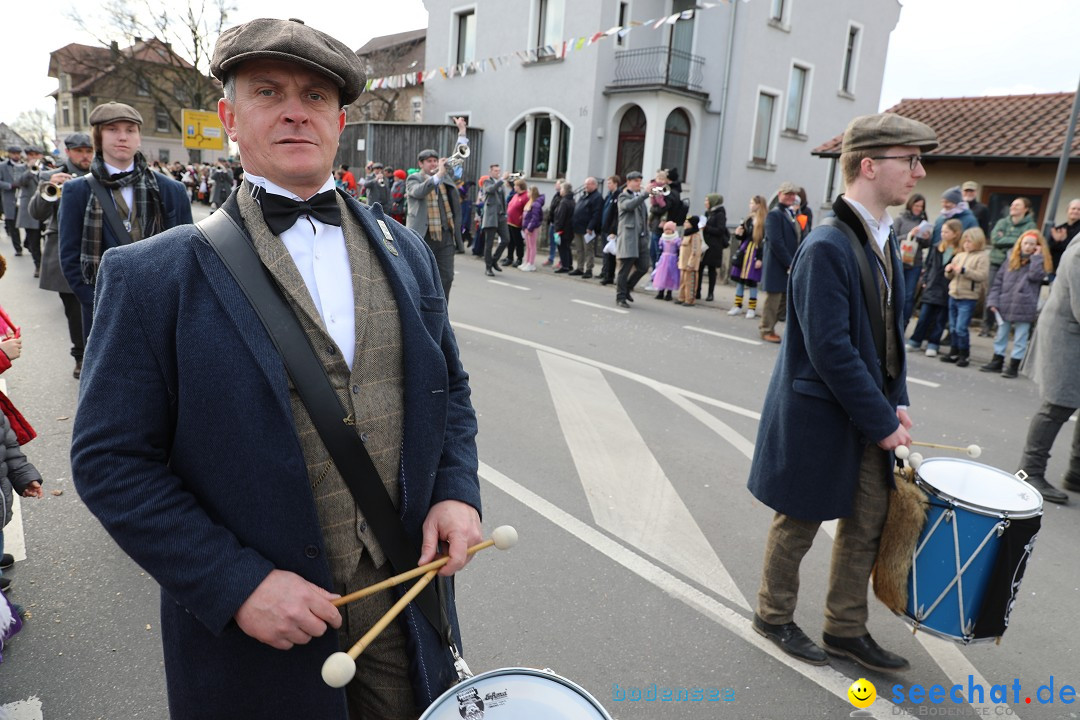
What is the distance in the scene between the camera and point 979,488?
114 inches

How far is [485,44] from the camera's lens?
84.3 feet

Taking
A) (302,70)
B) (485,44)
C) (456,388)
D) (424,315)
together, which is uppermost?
(485,44)

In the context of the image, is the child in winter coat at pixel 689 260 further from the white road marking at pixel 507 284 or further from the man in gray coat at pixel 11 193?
the man in gray coat at pixel 11 193

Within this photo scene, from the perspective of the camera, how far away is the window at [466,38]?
2639 cm

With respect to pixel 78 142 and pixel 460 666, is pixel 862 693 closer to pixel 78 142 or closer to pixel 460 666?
pixel 460 666

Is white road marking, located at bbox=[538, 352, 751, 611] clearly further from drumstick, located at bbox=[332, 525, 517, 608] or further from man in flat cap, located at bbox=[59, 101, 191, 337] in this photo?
man in flat cap, located at bbox=[59, 101, 191, 337]

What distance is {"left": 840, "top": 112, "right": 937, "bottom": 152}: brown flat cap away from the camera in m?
2.87

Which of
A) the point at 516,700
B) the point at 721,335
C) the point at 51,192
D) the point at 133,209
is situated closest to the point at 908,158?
the point at 516,700

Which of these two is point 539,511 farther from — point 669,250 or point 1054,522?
point 669,250

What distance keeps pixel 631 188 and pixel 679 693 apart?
10.7 meters

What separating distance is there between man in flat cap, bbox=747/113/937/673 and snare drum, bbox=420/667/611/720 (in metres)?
1.80

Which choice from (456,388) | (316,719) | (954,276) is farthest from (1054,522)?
(954,276)

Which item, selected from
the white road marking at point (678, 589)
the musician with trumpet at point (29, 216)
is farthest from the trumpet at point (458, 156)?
the musician with trumpet at point (29, 216)

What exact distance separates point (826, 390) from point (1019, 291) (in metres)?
7.33
